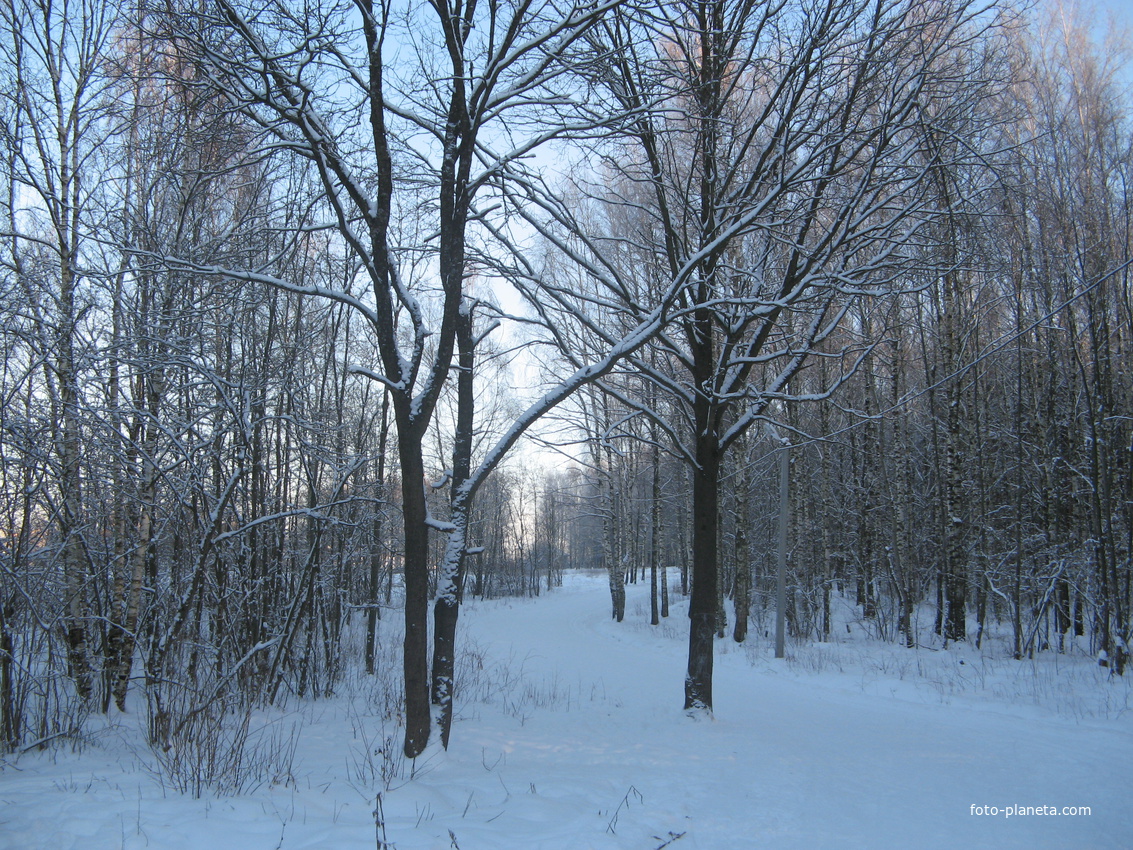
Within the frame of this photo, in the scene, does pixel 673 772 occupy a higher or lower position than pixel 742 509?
lower

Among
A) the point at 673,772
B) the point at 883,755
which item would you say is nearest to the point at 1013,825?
the point at 883,755

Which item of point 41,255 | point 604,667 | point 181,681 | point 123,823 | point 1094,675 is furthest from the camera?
point 604,667

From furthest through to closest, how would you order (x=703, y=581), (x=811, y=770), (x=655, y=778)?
(x=703, y=581)
(x=811, y=770)
(x=655, y=778)

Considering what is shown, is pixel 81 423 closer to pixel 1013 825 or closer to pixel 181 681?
pixel 181 681

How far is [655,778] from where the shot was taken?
443 cm

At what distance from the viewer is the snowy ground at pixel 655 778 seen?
3.32 m

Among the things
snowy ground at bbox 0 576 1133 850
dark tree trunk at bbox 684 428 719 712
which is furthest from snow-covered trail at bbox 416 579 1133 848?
dark tree trunk at bbox 684 428 719 712

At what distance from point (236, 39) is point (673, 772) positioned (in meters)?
6.81

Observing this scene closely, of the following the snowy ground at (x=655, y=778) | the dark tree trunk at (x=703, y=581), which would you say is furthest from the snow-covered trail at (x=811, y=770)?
the dark tree trunk at (x=703, y=581)

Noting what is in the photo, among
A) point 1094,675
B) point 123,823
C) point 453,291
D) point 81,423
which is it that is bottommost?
point 1094,675

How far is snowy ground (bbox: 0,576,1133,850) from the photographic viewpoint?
332 centimetres

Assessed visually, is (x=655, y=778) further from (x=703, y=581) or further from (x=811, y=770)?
(x=703, y=581)

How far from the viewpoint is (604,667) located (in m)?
11.1

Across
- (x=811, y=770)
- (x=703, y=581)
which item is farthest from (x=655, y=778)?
(x=703, y=581)
